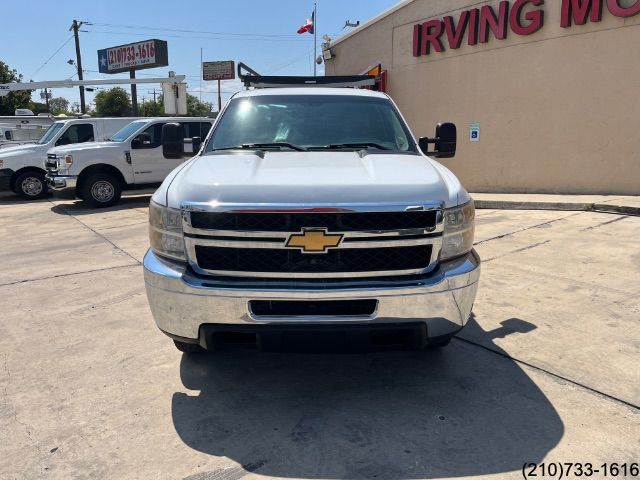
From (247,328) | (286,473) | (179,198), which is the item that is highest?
(179,198)

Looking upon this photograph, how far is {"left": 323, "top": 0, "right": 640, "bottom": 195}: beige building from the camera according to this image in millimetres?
9750

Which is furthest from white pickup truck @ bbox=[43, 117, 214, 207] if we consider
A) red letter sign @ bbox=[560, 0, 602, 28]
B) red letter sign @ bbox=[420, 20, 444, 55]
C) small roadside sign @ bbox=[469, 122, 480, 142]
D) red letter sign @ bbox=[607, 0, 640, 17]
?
red letter sign @ bbox=[607, 0, 640, 17]

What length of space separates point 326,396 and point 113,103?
66031mm

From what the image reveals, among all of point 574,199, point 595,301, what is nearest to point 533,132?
point 574,199

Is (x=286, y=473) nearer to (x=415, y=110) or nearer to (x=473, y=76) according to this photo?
(x=473, y=76)

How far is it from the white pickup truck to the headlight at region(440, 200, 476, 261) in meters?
9.11

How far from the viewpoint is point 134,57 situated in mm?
39062

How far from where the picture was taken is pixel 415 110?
13867 mm

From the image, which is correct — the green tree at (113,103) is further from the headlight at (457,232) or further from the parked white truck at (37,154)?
the headlight at (457,232)

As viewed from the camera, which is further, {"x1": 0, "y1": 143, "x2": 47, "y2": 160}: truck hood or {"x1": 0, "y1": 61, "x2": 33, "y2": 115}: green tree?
{"x1": 0, "y1": 61, "x2": 33, "y2": 115}: green tree

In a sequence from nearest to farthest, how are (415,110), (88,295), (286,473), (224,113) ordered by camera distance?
(286,473), (224,113), (88,295), (415,110)

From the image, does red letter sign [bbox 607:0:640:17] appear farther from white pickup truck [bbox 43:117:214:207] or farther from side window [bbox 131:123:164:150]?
side window [bbox 131:123:164:150]

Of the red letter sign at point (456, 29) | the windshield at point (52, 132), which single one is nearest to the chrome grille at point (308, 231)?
the red letter sign at point (456, 29)

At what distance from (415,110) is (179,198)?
1199 cm
